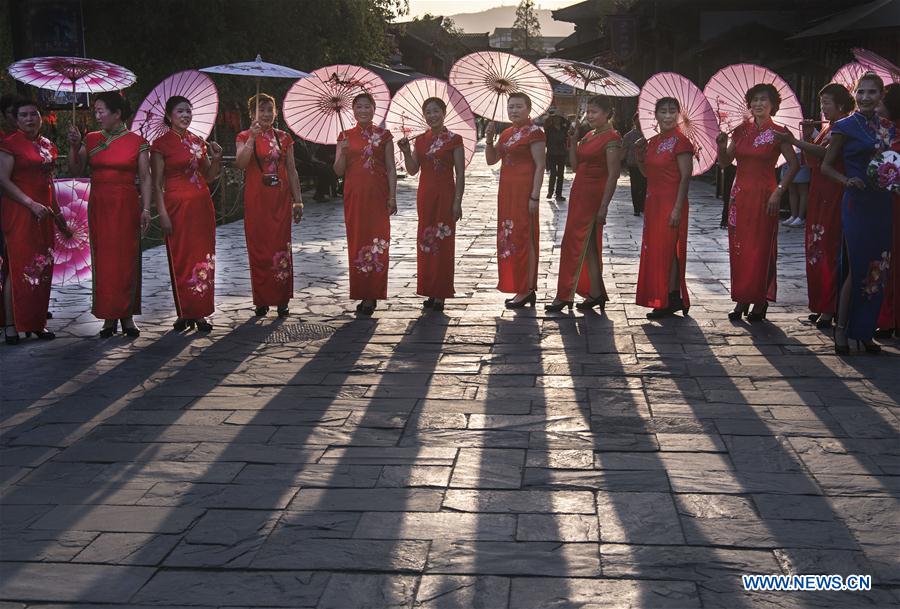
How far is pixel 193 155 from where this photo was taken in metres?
8.06

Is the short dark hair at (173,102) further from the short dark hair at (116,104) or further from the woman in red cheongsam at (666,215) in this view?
the woman in red cheongsam at (666,215)

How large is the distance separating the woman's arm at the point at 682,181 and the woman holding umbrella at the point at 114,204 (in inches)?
151

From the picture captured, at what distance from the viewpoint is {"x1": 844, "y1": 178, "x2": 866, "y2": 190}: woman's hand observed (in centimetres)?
685

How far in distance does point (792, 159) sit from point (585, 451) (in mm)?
3788

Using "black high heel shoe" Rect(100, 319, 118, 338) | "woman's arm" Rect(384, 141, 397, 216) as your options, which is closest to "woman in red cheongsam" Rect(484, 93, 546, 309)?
"woman's arm" Rect(384, 141, 397, 216)

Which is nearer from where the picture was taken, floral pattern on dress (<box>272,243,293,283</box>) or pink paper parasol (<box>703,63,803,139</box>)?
pink paper parasol (<box>703,63,803,139</box>)

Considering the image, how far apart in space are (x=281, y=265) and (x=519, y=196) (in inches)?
77.3

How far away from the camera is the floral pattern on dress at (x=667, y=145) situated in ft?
27.5

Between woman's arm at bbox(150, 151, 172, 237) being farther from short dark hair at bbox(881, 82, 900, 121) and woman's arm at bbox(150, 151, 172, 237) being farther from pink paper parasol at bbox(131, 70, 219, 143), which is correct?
short dark hair at bbox(881, 82, 900, 121)

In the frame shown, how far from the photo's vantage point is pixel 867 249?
698 cm

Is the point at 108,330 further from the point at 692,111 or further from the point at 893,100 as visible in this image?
the point at 893,100

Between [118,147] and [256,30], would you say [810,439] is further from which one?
[256,30]

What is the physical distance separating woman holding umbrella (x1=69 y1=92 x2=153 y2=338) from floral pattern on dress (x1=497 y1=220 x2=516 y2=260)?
9.24 ft

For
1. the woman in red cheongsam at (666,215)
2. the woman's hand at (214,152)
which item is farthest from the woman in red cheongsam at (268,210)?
the woman in red cheongsam at (666,215)
